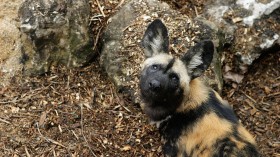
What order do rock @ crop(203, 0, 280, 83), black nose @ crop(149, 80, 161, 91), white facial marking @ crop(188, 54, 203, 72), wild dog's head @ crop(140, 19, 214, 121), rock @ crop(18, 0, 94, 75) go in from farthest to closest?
rock @ crop(203, 0, 280, 83) → rock @ crop(18, 0, 94, 75) → white facial marking @ crop(188, 54, 203, 72) → wild dog's head @ crop(140, 19, 214, 121) → black nose @ crop(149, 80, 161, 91)

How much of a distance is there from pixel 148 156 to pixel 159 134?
356mm

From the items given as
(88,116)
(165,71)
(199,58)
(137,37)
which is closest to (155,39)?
(165,71)

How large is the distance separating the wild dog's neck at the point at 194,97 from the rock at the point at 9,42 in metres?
2.55

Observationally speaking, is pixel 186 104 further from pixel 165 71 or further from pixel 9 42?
pixel 9 42

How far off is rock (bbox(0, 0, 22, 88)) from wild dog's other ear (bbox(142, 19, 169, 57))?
203cm

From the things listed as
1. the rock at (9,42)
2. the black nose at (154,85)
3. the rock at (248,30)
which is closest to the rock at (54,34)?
the rock at (9,42)

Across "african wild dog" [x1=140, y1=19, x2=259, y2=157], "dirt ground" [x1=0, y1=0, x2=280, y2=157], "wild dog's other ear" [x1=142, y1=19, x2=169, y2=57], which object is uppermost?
"wild dog's other ear" [x1=142, y1=19, x2=169, y2=57]

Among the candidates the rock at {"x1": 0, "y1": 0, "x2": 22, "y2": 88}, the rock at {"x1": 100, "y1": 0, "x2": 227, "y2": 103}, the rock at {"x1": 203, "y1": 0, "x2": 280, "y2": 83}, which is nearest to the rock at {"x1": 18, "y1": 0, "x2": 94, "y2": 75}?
the rock at {"x1": 0, "y1": 0, "x2": 22, "y2": 88}

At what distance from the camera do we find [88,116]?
22.4 feet

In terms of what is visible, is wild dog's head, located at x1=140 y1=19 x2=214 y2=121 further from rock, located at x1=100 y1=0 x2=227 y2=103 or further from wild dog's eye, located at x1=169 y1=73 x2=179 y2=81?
rock, located at x1=100 y1=0 x2=227 y2=103

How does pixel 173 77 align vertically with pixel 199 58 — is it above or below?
below

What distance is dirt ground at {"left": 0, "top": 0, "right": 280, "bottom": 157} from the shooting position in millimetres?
6469

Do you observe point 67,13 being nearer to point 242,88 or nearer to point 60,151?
point 60,151

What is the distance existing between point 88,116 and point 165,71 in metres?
1.55
